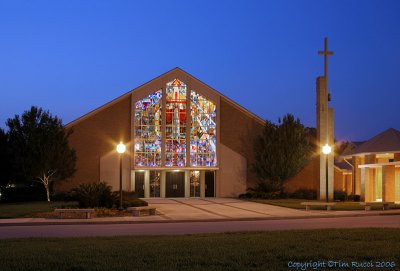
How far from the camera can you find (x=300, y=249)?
11758 mm

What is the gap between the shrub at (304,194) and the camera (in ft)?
149

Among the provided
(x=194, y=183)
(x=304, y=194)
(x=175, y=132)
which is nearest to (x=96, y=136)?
(x=175, y=132)

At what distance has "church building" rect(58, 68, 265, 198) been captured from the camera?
4597 centimetres

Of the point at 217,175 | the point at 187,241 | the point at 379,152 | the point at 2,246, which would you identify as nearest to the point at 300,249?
the point at 187,241

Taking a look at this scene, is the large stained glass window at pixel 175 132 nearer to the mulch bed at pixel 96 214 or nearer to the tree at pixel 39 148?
the tree at pixel 39 148

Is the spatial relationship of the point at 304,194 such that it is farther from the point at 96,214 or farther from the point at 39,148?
the point at 96,214

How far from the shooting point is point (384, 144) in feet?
122

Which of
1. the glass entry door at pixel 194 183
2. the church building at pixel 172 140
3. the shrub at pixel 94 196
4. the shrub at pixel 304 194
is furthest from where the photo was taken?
the glass entry door at pixel 194 183

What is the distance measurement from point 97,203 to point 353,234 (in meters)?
16.7

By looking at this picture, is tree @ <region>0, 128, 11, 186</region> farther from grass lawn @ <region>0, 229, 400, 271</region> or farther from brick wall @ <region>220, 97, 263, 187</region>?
grass lawn @ <region>0, 229, 400, 271</region>

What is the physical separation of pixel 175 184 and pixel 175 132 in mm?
4653

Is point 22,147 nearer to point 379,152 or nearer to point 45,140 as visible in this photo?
point 45,140

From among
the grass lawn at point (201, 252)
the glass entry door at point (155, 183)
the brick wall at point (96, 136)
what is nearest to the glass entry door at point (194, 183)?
the glass entry door at point (155, 183)

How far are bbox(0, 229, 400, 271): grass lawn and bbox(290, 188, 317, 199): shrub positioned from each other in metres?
30.7
